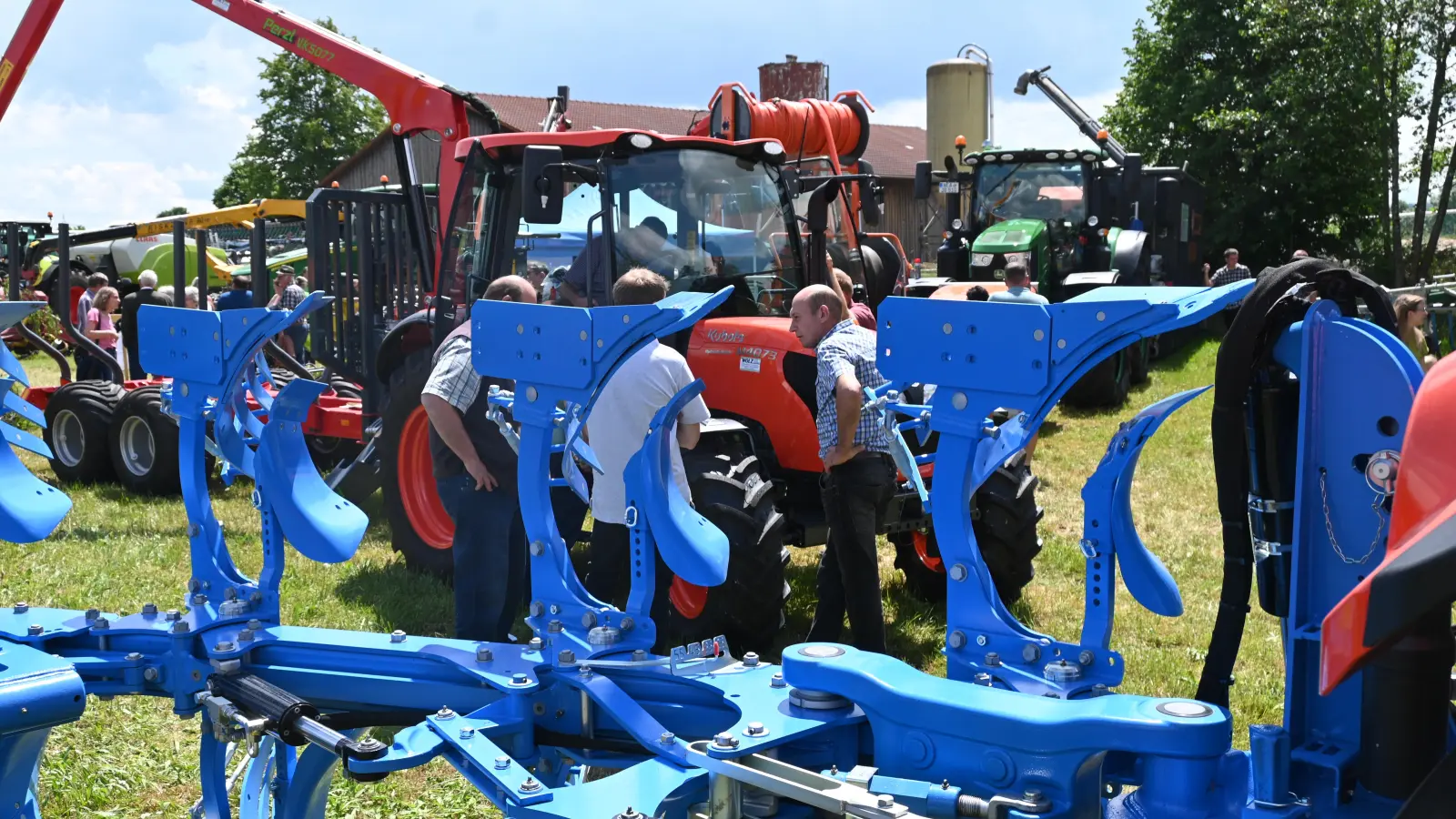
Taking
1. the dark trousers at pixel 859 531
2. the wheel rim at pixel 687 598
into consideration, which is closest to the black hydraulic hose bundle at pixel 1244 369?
the dark trousers at pixel 859 531

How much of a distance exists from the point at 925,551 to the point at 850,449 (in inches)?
71.7

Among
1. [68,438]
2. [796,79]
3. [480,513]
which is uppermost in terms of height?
[796,79]

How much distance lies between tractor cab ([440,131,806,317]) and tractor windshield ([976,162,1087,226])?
29.1 feet

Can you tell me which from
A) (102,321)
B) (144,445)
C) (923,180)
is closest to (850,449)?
(144,445)

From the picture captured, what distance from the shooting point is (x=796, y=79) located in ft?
53.4

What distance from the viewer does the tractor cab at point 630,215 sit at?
572 cm

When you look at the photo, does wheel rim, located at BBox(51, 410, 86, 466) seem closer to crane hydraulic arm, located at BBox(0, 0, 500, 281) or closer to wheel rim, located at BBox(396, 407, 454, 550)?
crane hydraulic arm, located at BBox(0, 0, 500, 281)

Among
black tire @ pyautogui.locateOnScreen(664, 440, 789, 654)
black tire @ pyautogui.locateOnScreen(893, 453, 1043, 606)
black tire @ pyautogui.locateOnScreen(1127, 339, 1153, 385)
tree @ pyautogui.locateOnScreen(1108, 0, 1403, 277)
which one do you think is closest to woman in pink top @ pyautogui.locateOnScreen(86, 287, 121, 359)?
black tire @ pyautogui.locateOnScreen(664, 440, 789, 654)

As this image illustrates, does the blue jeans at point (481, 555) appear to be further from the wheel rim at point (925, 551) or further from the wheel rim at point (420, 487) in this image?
the wheel rim at point (925, 551)

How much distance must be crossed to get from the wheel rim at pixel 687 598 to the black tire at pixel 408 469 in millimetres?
1675

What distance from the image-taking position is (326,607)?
6.16 metres

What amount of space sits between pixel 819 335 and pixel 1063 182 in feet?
35.2

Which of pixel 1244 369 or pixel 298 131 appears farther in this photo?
pixel 298 131

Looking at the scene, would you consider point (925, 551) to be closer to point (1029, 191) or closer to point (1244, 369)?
point (1244, 369)
